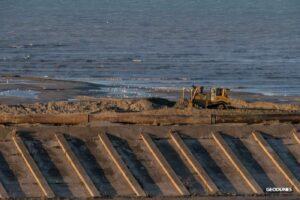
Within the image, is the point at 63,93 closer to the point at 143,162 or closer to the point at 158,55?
the point at 158,55

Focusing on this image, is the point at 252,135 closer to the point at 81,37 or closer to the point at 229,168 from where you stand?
the point at 229,168

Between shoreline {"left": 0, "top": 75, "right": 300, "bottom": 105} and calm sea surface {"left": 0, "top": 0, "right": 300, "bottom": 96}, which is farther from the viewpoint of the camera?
calm sea surface {"left": 0, "top": 0, "right": 300, "bottom": 96}

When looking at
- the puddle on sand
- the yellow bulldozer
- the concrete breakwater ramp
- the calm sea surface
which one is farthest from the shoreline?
the concrete breakwater ramp

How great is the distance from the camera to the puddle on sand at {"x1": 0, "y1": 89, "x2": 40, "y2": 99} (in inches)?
1836

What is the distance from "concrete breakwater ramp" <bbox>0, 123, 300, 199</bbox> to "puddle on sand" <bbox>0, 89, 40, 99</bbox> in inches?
1117

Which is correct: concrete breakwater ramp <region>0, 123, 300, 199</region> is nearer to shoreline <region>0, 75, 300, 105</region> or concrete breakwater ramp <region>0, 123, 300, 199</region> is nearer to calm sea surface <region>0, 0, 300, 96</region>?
shoreline <region>0, 75, 300, 105</region>

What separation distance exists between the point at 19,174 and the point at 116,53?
57.3 m

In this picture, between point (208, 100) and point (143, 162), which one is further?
point (208, 100)

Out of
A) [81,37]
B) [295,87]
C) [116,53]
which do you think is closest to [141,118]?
[295,87]

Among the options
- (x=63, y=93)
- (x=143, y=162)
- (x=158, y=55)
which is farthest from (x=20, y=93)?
(x=143, y=162)

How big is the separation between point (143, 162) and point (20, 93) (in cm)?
3084

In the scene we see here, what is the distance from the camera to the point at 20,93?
1887 inches

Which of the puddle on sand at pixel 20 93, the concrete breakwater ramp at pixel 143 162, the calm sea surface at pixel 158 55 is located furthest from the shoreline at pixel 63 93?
the concrete breakwater ramp at pixel 143 162

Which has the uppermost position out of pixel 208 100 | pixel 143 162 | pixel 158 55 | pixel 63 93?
pixel 143 162
